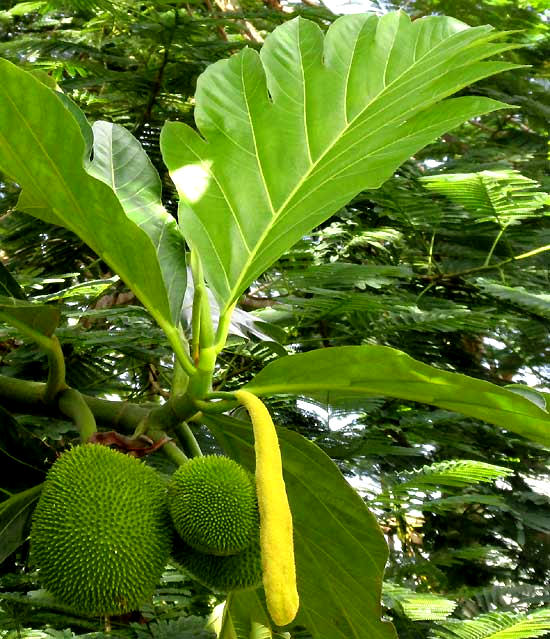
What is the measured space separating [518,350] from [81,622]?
167cm

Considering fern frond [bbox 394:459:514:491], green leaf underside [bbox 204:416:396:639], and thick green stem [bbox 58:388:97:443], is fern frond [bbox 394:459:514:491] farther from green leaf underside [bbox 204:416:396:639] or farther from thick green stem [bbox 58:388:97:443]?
thick green stem [bbox 58:388:97:443]

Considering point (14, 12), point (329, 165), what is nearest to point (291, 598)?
point (329, 165)

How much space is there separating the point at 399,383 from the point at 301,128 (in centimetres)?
33

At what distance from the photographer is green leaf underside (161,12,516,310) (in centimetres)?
87

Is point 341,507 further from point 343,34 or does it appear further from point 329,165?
point 343,34

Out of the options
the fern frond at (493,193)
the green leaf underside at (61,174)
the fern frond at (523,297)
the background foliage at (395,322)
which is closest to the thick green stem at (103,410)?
the green leaf underside at (61,174)

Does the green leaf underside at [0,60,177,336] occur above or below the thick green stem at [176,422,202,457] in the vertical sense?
above

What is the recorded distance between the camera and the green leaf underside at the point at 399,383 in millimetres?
694

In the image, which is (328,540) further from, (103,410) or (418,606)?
(418,606)

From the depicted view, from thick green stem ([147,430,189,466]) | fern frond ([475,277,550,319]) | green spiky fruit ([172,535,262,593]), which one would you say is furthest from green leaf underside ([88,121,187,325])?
fern frond ([475,277,550,319])

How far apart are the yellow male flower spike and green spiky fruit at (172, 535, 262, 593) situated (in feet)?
0.42

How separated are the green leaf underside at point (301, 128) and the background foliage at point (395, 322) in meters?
0.23

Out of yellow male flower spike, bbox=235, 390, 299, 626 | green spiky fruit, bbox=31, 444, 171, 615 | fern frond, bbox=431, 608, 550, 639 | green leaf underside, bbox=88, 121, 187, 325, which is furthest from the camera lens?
fern frond, bbox=431, 608, 550, 639

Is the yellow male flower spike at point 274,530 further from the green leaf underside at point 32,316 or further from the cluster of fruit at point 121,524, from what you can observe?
the green leaf underside at point 32,316
